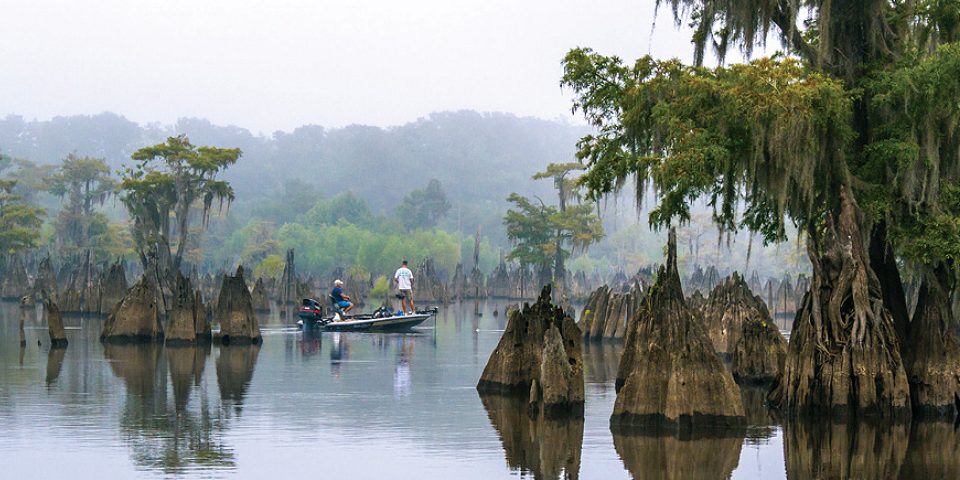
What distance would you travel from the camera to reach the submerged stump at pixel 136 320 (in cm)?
3281

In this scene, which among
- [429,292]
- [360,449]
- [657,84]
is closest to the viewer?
[360,449]

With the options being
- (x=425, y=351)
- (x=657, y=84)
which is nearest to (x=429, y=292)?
(x=425, y=351)

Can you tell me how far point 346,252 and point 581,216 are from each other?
1403 inches

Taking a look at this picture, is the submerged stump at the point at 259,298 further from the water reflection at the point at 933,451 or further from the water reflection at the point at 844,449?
the water reflection at the point at 933,451

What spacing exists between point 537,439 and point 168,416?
218 inches

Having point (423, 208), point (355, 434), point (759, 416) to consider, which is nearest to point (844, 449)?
point (759, 416)

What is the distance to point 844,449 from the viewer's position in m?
17.0

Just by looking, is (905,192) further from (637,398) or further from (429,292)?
(429,292)

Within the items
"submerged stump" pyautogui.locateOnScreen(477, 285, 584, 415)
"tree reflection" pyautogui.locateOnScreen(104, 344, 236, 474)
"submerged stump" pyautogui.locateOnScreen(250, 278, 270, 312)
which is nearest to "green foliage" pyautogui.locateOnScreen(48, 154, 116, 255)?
"submerged stump" pyautogui.locateOnScreen(250, 278, 270, 312)

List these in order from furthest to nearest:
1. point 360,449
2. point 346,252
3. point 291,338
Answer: point 346,252 → point 291,338 → point 360,449

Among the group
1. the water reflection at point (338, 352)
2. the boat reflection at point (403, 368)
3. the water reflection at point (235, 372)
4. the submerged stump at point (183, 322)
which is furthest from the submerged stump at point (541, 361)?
the submerged stump at point (183, 322)

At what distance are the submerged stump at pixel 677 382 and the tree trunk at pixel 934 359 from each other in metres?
3.41

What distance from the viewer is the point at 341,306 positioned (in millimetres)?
41375

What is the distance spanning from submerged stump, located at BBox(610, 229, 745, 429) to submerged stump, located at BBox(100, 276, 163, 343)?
17399 millimetres
